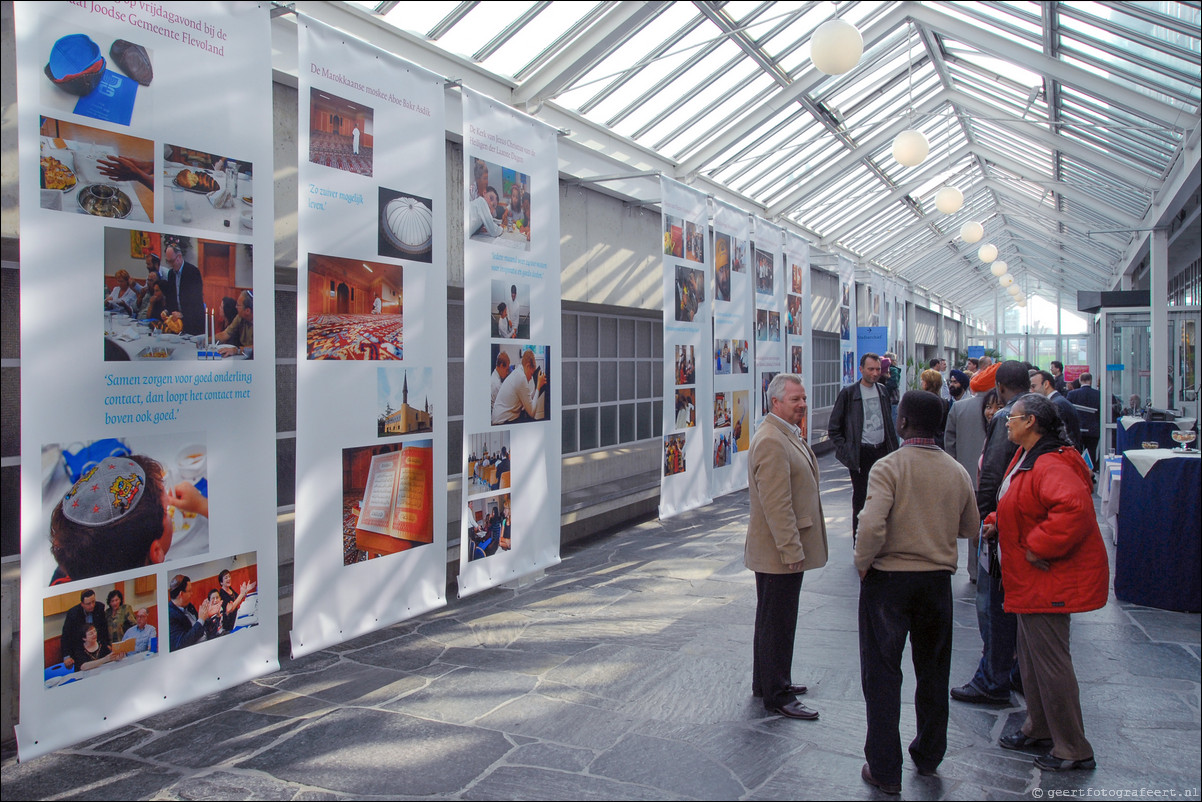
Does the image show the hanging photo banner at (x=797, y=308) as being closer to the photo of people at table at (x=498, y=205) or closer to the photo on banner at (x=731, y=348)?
the photo on banner at (x=731, y=348)

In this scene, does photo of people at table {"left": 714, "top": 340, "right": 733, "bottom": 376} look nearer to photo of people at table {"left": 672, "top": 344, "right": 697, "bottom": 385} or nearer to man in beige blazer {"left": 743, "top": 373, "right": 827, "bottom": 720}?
photo of people at table {"left": 672, "top": 344, "right": 697, "bottom": 385}

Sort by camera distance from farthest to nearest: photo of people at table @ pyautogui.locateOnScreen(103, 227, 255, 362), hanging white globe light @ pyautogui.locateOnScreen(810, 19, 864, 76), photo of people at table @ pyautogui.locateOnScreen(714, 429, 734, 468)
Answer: photo of people at table @ pyautogui.locateOnScreen(714, 429, 734, 468) < hanging white globe light @ pyautogui.locateOnScreen(810, 19, 864, 76) < photo of people at table @ pyautogui.locateOnScreen(103, 227, 255, 362)

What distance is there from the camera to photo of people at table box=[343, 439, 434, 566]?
4.92 m

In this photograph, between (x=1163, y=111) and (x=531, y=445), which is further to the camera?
(x=1163, y=111)

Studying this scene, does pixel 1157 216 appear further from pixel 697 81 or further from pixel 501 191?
pixel 501 191

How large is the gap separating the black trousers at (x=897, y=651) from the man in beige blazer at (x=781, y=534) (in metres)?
0.64

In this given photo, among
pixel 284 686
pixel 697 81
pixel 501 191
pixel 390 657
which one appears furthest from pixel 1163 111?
pixel 284 686

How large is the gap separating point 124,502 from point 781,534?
10.2ft

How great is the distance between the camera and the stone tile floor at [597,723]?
11.9ft

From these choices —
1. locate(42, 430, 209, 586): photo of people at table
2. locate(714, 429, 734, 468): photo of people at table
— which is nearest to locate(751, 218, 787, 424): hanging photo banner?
locate(714, 429, 734, 468): photo of people at table

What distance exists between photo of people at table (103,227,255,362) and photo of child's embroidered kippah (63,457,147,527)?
493 mm

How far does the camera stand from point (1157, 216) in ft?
45.0

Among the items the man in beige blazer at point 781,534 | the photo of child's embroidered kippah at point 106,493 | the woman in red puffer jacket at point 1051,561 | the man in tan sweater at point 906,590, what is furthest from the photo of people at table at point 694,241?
the photo of child's embroidered kippah at point 106,493

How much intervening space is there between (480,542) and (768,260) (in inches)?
276
